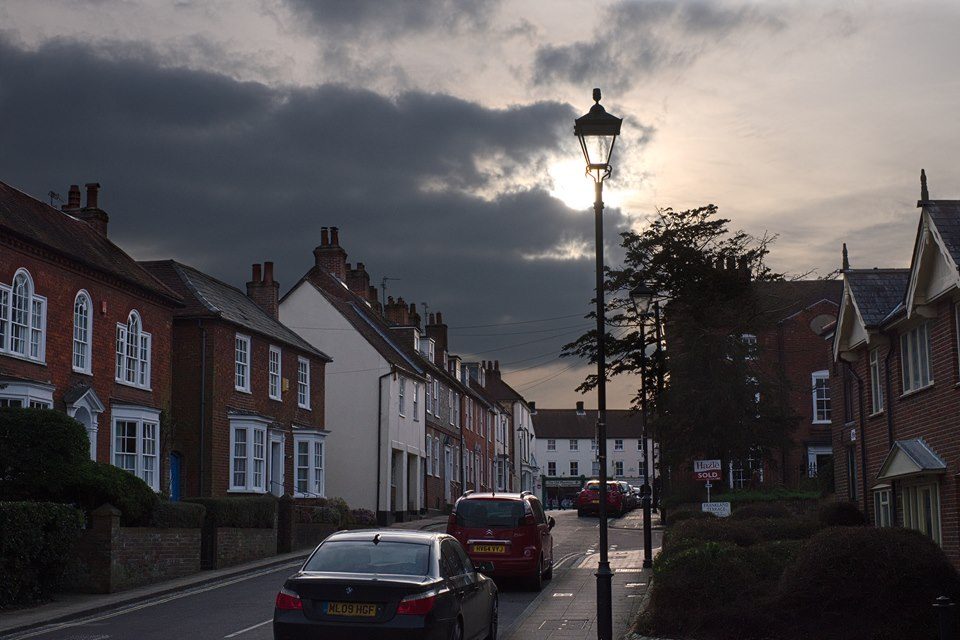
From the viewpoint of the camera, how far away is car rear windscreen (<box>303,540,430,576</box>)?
467 inches

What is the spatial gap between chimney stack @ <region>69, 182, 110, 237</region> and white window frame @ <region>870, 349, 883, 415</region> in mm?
23069

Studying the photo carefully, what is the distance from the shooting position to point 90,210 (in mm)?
35281

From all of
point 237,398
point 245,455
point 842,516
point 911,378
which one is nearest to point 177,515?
point 245,455

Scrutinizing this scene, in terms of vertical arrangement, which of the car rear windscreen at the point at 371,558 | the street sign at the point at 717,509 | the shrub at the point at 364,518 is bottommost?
the shrub at the point at 364,518

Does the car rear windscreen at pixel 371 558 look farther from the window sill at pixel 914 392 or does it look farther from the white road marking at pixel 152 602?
the window sill at pixel 914 392

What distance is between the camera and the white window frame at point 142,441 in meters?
30.9

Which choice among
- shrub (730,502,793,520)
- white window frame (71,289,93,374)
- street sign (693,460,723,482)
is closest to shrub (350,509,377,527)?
white window frame (71,289,93,374)

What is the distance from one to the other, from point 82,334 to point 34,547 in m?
11.2

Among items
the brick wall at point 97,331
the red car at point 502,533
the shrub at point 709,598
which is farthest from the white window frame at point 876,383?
the brick wall at point 97,331

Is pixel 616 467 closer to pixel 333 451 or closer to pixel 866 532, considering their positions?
pixel 333 451

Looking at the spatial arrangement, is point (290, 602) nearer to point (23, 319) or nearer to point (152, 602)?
point (152, 602)

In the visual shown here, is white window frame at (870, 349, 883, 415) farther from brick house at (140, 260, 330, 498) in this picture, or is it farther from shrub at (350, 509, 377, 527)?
shrub at (350, 509, 377, 527)

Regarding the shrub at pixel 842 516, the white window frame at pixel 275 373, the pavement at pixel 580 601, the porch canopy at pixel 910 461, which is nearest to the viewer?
the pavement at pixel 580 601

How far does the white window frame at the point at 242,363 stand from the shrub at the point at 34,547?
55.1 feet
